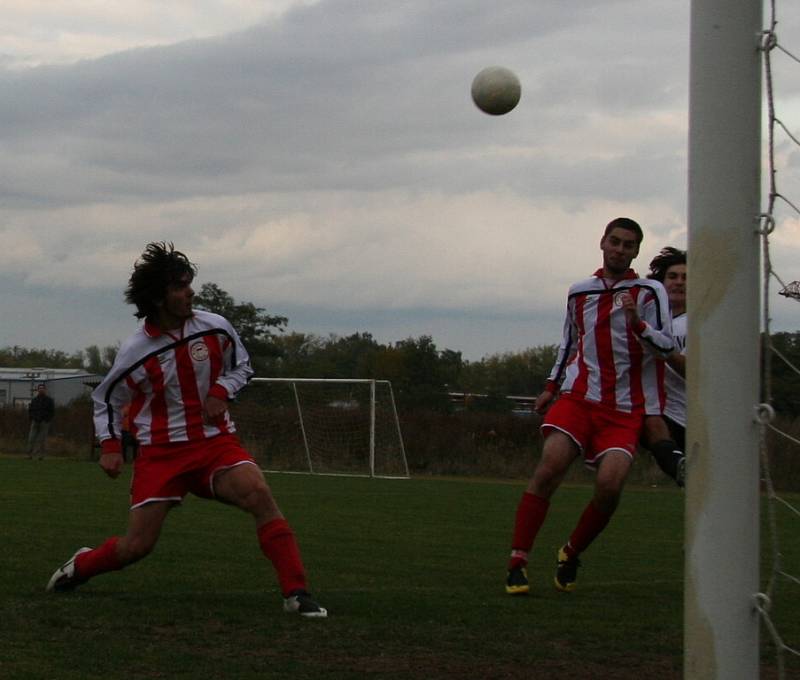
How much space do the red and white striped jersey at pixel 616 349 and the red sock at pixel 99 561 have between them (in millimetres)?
2506

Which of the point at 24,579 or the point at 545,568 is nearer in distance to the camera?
the point at 24,579

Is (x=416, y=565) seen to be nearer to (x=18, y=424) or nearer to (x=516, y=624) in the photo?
(x=516, y=624)

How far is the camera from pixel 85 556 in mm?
6699

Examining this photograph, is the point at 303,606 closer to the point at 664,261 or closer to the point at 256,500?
the point at 256,500

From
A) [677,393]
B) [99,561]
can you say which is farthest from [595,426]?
[99,561]

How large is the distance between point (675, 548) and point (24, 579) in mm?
5593

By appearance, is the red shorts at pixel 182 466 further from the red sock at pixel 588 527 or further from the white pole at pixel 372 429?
the white pole at pixel 372 429

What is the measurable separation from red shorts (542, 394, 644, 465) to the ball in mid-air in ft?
8.64

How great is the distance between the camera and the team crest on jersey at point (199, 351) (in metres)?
6.48

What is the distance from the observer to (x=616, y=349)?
7.20 meters

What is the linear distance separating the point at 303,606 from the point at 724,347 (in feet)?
10.4

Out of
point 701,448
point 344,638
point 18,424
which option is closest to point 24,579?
point 344,638

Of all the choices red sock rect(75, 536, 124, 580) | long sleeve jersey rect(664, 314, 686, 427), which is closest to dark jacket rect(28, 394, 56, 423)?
long sleeve jersey rect(664, 314, 686, 427)

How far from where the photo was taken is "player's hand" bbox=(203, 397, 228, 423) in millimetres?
6324
